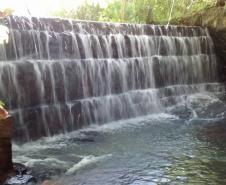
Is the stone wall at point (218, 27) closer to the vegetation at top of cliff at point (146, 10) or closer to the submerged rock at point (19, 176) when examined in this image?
the vegetation at top of cliff at point (146, 10)

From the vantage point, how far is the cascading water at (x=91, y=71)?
1097 centimetres

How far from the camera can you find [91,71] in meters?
13.1

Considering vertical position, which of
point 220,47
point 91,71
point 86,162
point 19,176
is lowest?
point 86,162

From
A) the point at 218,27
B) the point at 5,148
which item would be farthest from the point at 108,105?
the point at 218,27

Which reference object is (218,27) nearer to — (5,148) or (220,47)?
(220,47)

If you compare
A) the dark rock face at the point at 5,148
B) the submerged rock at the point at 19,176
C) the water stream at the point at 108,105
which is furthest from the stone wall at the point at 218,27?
the dark rock face at the point at 5,148

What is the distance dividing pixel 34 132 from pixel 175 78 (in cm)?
752

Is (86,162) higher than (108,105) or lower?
lower

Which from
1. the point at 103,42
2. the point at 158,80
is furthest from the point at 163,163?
the point at 158,80

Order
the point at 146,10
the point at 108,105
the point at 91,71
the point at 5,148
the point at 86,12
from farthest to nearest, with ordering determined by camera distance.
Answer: the point at 86,12 → the point at 146,10 → the point at 108,105 → the point at 91,71 → the point at 5,148

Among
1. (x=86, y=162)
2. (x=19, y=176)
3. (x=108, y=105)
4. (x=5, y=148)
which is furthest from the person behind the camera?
(x=108, y=105)

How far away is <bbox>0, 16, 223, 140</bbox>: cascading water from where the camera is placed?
10969 mm

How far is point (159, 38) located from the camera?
53.7 ft

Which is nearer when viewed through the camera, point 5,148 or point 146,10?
point 5,148
